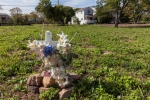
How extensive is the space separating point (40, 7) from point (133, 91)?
23.9 metres

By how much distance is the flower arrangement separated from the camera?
2311 millimetres

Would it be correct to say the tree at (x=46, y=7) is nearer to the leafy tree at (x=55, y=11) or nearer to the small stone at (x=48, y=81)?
the leafy tree at (x=55, y=11)

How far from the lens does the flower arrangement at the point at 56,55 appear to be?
231 centimetres

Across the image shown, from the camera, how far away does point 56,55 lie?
7.75 feet

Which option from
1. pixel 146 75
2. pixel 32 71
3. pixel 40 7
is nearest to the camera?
pixel 146 75

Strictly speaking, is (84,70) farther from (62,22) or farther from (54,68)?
(62,22)

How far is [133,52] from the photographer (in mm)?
5137

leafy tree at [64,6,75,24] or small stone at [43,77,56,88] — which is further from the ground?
leafy tree at [64,6,75,24]

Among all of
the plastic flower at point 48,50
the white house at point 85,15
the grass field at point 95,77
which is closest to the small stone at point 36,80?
the grass field at point 95,77

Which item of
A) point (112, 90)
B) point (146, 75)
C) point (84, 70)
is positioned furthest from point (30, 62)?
point (146, 75)

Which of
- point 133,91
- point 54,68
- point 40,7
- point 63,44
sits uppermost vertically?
point 40,7

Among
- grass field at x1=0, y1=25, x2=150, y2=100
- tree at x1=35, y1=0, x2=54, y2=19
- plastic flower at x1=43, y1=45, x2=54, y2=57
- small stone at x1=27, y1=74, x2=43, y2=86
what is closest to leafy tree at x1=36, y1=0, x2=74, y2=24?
tree at x1=35, y1=0, x2=54, y2=19

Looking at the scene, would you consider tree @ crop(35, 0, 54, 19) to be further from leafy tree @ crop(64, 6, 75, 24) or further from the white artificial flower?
the white artificial flower

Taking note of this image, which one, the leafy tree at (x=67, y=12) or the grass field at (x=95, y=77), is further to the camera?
the leafy tree at (x=67, y=12)
